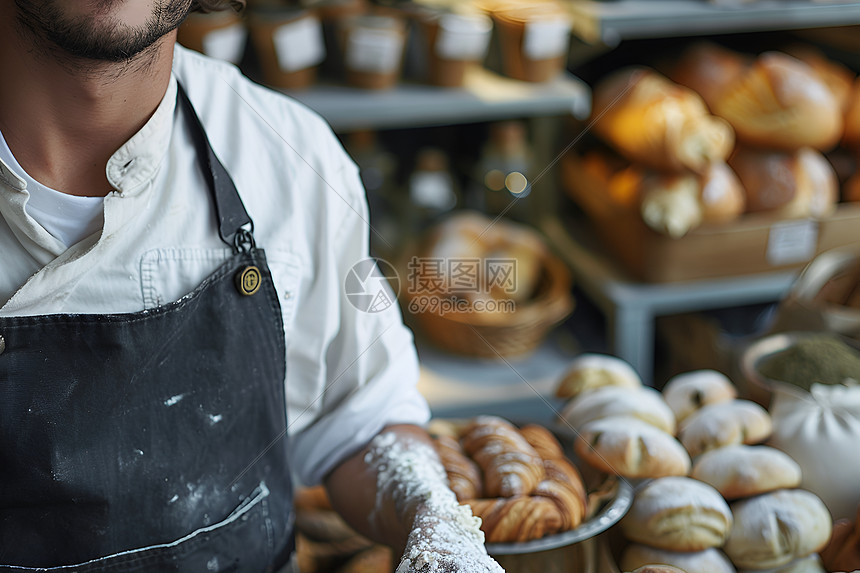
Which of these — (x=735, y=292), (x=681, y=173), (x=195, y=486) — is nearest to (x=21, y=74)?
(x=195, y=486)

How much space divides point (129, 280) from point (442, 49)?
2.95ft

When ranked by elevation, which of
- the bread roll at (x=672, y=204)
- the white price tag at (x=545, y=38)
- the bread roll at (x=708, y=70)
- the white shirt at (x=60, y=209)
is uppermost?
the white shirt at (x=60, y=209)

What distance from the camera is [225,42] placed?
1325 mm

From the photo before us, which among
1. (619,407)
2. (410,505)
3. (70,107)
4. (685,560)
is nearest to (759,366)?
(619,407)

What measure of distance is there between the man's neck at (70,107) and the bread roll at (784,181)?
117cm

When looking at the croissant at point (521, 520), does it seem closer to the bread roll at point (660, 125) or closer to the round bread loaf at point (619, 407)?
the round bread loaf at point (619, 407)

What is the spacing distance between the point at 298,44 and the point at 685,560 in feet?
3.43

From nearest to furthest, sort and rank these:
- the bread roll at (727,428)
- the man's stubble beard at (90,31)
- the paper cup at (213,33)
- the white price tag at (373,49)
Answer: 1. the man's stubble beard at (90,31)
2. the bread roll at (727,428)
3. the paper cup at (213,33)
4. the white price tag at (373,49)

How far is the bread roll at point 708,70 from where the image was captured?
1600mm

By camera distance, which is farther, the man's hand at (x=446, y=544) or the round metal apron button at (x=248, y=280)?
the round metal apron button at (x=248, y=280)

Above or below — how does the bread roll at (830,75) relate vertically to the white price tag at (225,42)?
below

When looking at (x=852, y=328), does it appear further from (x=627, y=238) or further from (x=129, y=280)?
(x=129, y=280)

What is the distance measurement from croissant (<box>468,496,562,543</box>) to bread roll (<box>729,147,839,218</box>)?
3.37ft

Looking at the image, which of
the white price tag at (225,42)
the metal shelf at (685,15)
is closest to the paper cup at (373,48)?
the white price tag at (225,42)
